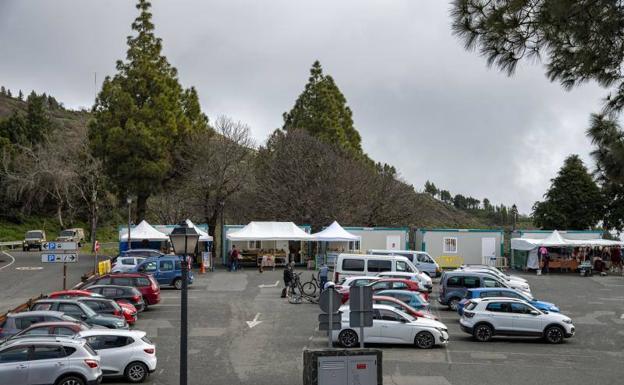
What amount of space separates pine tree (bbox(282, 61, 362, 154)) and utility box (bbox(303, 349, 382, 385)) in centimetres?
5006

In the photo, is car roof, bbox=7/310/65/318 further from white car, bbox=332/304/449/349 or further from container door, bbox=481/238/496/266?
container door, bbox=481/238/496/266

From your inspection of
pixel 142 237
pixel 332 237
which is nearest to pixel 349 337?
pixel 332 237

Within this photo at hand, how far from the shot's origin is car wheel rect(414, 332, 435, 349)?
848 inches

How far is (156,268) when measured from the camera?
35.5m

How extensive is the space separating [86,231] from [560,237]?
167 ft

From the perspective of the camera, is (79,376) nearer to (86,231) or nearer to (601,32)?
(601,32)

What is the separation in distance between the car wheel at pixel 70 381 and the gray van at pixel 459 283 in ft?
58.3

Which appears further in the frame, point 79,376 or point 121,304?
point 121,304

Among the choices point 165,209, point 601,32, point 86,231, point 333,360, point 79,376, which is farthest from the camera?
point 86,231

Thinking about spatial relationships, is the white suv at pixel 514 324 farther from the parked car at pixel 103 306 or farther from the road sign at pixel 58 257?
the road sign at pixel 58 257

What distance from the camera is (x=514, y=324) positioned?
23.0 metres

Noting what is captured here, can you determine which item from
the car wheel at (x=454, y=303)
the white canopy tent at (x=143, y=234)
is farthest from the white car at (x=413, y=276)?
the white canopy tent at (x=143, y=234)

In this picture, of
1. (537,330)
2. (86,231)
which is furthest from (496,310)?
(86,231)

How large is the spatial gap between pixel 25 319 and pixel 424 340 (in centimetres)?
1161
